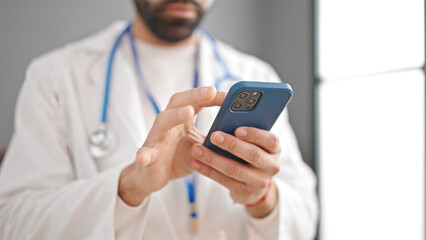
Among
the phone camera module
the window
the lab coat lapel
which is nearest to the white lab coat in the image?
the lab coat lapel

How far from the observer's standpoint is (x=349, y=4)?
1.50 meters

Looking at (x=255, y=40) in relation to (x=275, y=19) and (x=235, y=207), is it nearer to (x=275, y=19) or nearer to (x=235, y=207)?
(x=275, y=19)

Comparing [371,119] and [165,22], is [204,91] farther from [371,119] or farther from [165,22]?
[371,119]

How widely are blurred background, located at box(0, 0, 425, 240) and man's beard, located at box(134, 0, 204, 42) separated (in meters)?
0.61

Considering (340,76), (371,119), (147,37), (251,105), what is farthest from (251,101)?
(340,76)

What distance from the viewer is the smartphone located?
1.50 feet

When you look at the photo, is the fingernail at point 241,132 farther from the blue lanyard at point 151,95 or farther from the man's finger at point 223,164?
the blue lanyard at point 151,95

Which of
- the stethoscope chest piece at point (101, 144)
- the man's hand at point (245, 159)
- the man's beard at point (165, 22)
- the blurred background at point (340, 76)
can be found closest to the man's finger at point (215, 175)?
the man's hand at point (245, 159)

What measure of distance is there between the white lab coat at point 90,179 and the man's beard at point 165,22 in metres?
0.09

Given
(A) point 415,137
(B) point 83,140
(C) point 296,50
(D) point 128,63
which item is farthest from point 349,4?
(B) point 83,140

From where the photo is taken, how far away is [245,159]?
0.54 meters

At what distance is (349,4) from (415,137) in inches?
23.2

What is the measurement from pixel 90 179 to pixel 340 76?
1.63 metres

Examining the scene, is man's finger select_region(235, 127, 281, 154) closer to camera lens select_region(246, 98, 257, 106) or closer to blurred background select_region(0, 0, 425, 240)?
camera lens select_region(246, 98, 257, 106)
